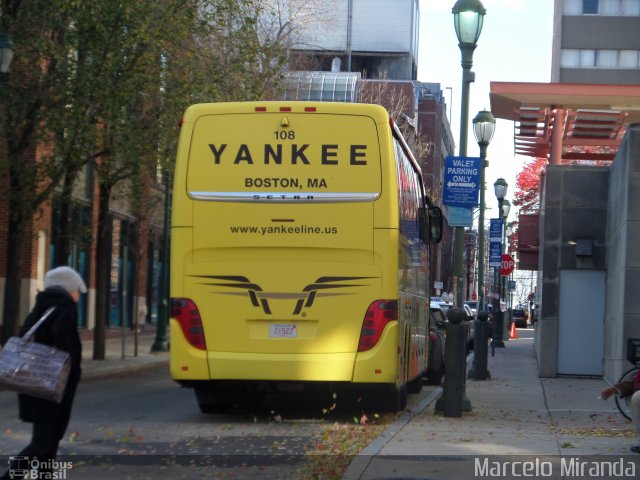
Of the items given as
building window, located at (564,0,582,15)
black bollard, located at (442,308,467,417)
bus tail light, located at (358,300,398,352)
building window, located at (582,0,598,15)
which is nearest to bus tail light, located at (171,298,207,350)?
bus tail light, located at (358,300,398,352)

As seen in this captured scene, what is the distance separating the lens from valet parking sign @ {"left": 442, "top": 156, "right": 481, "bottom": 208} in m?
16.9

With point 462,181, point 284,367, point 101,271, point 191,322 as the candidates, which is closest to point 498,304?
point 101,271

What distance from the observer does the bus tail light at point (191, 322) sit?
1352 cm

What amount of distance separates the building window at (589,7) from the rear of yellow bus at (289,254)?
65729 millimetres

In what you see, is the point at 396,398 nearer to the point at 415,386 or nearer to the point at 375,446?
the point at 375,446

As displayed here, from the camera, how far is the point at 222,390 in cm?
1434

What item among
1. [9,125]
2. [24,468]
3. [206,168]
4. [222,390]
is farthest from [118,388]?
[24,468]

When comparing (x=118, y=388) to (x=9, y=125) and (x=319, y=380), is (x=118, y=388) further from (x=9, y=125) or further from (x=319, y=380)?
(x=319, y=380)

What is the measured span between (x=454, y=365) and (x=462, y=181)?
3.49m

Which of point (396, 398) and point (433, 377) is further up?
point (396, 398)

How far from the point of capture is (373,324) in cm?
1344

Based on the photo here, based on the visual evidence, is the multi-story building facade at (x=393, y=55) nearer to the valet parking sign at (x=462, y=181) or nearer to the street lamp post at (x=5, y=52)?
the valet parking sign at (x=462, y=181)

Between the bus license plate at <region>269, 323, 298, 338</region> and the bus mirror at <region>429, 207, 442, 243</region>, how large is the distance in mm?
4662

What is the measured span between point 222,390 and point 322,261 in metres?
2.19
